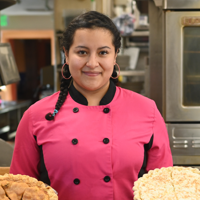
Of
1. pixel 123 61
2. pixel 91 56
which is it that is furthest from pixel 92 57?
pixel 123 61

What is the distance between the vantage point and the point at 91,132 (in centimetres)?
121

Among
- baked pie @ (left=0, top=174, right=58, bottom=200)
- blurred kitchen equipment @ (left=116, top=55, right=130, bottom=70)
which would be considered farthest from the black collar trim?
blurred kitchen equipment @ (left=116, top=55, right=130, bottom=70)

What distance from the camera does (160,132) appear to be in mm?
1351

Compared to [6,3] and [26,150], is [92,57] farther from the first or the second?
[6,3]

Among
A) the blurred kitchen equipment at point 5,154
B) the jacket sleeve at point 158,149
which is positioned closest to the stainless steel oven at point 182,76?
the jacket sleeve at point 158,149

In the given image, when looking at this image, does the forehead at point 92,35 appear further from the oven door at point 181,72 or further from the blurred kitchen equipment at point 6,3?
the oven door at point 181,72

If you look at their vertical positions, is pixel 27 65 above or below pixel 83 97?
below

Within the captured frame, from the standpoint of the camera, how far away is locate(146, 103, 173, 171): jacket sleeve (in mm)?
1328

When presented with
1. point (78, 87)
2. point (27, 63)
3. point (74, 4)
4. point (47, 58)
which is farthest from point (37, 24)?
point (78, 87)

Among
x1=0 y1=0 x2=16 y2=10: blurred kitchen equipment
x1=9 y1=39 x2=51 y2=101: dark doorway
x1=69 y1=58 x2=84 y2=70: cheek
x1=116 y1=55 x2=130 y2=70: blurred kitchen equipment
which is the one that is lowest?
x1=9 y1=39 x2=51 y2=101: dark doorway

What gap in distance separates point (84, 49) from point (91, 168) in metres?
0.47

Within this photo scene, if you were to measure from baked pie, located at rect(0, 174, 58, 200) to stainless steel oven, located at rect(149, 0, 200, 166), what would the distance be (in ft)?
3.74

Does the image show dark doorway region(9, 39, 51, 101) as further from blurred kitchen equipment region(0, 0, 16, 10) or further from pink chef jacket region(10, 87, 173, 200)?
pink chef jacket region(10, 87, 173, 200)

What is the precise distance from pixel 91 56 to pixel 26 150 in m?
0.50
